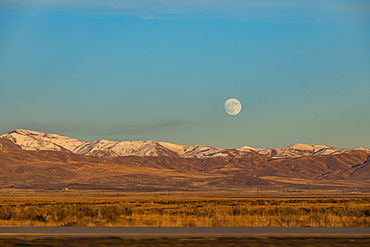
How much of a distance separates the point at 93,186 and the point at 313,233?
580 ft

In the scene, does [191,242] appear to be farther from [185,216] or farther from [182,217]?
[185,216]

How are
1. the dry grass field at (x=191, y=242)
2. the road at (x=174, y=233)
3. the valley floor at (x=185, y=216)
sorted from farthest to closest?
the valley floor at (x=185, y=216), the road at (x=174, y=233), the dry grass field at (x=191, y=242)

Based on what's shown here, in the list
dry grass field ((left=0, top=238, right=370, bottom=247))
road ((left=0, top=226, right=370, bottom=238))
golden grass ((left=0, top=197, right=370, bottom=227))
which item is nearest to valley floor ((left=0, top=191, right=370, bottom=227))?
golden grass ((left=0, top=197, right=370, bottom=227))

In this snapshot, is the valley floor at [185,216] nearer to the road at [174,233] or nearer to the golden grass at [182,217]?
the golden grass at [182,217]

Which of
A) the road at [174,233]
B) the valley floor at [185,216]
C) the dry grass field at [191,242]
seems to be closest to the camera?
the dry grass field at [191,242]

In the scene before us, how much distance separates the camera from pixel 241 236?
20.4 meters

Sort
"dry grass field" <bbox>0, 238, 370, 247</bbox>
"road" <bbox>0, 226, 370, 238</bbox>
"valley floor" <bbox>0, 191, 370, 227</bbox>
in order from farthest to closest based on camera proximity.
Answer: "valley floor" <bbox>0, 191, 370, 227</bbox>, "road" <bbox>0, 226, 370, 238</bbox>, "dry grass field" <bbox>0, 238, 370, 247</bbox>

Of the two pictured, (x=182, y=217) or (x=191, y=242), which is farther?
(x=182, y=217)

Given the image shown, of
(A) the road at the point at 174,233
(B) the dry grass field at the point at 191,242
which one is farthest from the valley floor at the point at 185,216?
(B) the dry grass field at the point at 191,242

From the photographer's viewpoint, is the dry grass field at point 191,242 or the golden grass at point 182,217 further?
the golden grass at point 182,217

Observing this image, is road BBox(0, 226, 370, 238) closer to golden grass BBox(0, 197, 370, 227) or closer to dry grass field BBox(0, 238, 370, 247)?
dry grass field BBox(0, 238, 370, 247)

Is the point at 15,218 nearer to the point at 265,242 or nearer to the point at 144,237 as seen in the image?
the point at 144,237

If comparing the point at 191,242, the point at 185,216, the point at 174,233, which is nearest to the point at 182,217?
the point at 185,216

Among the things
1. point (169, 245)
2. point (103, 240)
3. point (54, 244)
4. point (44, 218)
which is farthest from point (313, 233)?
point (44, 218)
